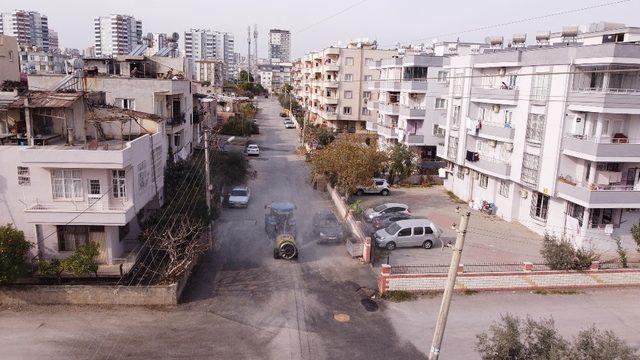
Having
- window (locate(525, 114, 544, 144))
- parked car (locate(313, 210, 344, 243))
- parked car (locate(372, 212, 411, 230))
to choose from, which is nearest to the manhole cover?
parked car (locate(313, 210, 344, 243))

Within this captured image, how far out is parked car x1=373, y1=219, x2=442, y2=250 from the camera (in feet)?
83.6

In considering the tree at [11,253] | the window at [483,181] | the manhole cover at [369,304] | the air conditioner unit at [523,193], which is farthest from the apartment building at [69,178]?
the window at [483,181]

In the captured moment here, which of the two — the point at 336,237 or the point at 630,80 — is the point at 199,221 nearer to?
the point at 336,237

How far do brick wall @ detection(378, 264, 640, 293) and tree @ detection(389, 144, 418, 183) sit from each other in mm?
19318

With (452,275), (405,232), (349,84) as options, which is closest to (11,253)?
(452,275)

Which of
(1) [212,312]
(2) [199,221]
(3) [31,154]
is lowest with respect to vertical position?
(1) [212,312]

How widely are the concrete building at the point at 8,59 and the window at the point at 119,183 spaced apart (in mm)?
16442

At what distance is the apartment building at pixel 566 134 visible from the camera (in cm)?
2450

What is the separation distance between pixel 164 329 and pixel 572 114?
76.4ft

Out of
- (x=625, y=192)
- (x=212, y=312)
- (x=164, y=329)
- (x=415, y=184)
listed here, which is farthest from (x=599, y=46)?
(x=164, y=329)

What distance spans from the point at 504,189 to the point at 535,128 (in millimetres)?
5142

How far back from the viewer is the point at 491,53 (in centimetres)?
3206

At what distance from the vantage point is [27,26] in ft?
517

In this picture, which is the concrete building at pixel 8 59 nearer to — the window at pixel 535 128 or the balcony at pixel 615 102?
the window at pixel 535 128
